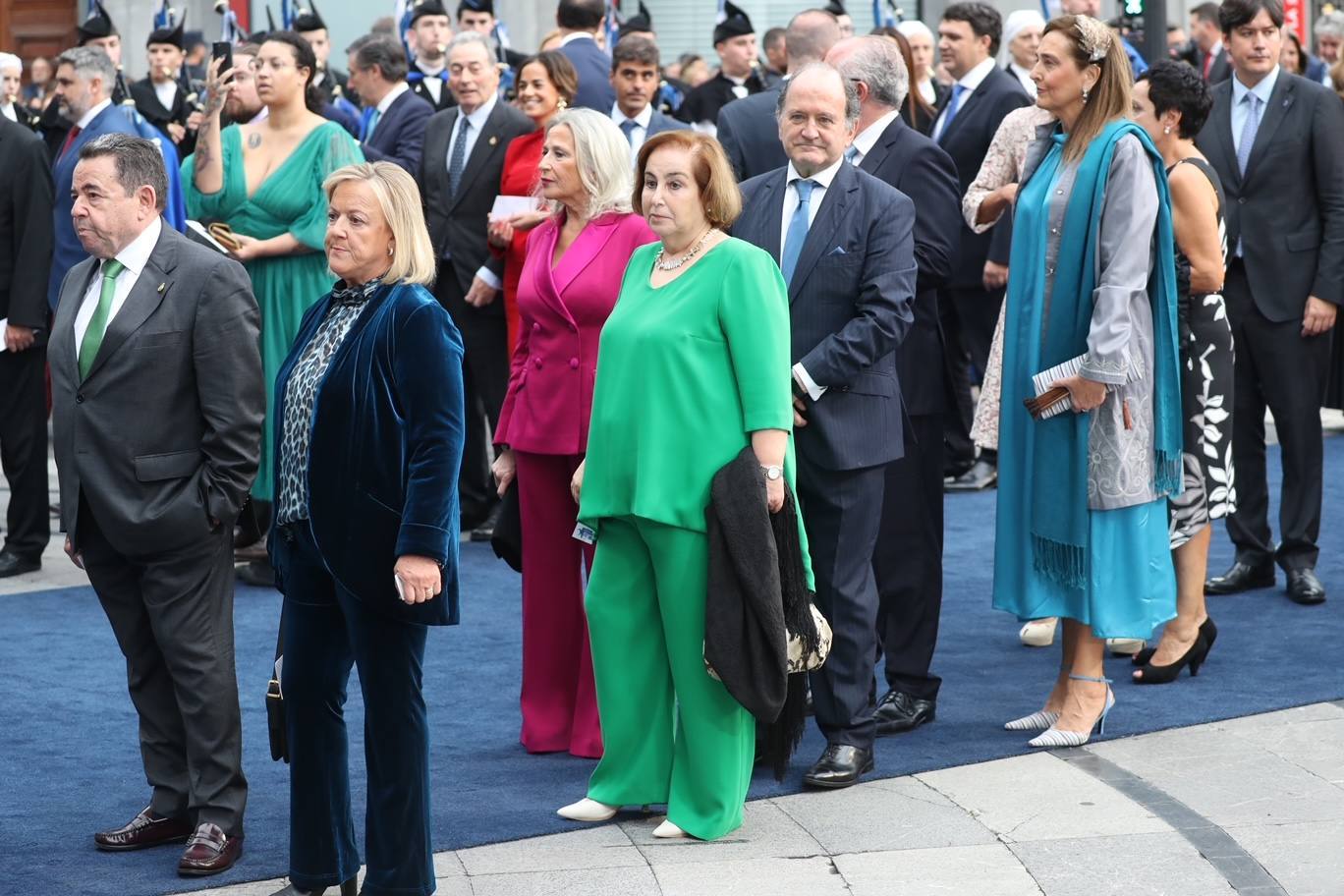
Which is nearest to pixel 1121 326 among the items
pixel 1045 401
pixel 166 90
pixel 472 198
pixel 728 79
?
pixel 1045 401

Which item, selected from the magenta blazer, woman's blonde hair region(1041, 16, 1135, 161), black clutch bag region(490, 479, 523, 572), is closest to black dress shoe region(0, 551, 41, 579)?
black clutch bag region(490, 479, 523, 572)

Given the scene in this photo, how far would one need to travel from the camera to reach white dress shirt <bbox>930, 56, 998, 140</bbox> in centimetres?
977

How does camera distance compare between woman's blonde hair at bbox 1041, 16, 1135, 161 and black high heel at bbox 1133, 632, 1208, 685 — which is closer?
woman's blonde hair at bbox 1041, 16, 1135, 161

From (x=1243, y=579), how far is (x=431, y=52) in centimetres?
607

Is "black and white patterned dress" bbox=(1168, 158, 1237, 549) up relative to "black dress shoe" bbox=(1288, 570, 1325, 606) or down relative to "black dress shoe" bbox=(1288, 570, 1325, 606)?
up

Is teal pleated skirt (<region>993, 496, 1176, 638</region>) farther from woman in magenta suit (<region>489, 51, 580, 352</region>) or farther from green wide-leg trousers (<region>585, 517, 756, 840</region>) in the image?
woman in magenta suit (<region>489, 51, 580, 352</region>)

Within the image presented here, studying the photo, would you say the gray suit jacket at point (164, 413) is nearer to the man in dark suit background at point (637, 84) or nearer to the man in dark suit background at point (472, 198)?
the man in dark suit background at point (472, 198)

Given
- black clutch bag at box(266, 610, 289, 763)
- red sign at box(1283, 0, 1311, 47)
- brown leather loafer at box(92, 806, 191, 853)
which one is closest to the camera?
black clutch bag at box(266, 610, 289, 763)

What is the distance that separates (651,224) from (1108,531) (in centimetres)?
169

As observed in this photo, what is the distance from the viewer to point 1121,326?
18.7 feet

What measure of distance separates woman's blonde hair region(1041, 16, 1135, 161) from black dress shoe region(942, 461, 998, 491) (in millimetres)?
4459

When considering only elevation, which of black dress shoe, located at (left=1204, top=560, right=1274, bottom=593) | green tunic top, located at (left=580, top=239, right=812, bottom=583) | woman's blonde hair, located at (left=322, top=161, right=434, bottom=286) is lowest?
black dress shoe, located at (left=1204, top=560, right=1274, bottom=593)

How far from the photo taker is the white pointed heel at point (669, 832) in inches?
205

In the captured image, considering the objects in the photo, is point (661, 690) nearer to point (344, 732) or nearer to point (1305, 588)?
point (344, 732)
